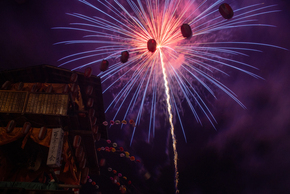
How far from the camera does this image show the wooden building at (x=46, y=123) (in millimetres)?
10195

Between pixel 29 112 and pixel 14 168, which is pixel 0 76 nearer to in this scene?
pixel 29 112

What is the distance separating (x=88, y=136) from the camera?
12.1 meters

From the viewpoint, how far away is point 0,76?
12023mm

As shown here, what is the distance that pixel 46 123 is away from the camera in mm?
10578

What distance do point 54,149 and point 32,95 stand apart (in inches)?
142

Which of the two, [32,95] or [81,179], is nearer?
[32,95]

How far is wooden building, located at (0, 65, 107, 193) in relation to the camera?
10.2 metres

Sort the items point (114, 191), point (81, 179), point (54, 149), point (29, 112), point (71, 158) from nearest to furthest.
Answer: point (54, 149) → point (29, 112) → point (71, 158) → point (81, 179) → point (114, 191)

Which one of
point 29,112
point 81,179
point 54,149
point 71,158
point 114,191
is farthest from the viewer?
point 114,191

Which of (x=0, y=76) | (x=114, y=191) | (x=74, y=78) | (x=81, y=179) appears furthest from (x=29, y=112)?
(x=114, y=191)

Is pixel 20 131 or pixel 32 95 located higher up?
pixel 32 95

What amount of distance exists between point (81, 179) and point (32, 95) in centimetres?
699

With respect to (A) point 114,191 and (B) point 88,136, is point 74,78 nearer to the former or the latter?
(B) point 88,136

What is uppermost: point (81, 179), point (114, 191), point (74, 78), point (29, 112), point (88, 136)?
point (74, 78)
